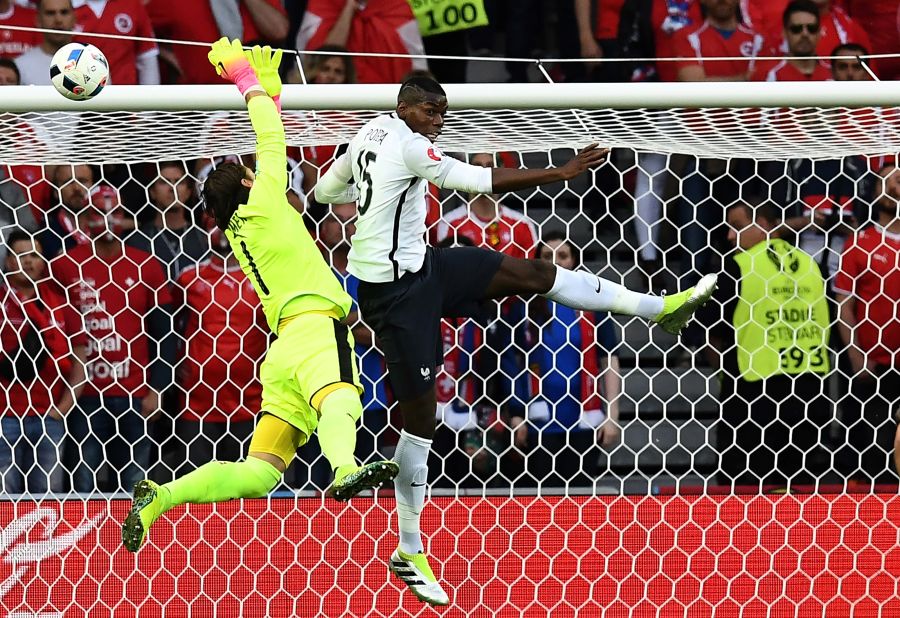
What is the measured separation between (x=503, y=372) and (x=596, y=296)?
4.34 ft

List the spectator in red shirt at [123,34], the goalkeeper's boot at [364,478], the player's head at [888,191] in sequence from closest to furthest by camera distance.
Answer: the goalkeeper's boot at [364,478] → the player's head at [888,191] → the spectator in red shirt at [123,34]

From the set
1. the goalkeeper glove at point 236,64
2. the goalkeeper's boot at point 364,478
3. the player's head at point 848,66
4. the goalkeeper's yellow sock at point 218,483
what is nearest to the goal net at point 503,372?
the goalkeeper glove at point 236,64

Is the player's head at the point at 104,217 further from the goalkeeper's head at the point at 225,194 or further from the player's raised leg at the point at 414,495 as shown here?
the player's raised leg at the point at 414,495

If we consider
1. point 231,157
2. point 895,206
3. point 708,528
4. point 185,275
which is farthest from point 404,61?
point 708,528

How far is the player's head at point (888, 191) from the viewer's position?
6323 mm

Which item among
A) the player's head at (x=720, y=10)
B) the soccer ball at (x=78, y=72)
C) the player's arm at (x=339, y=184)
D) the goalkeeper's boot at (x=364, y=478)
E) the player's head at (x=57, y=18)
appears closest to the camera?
the goalkeeper's boot at (x=364, y=478)

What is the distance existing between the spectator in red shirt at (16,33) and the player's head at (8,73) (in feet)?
1.19

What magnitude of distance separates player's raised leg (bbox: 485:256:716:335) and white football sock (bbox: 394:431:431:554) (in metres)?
0.57

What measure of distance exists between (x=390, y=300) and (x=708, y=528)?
147 cm

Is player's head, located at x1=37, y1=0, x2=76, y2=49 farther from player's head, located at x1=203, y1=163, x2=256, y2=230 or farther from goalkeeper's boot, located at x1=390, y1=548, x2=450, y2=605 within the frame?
goalkeeper's boot, located at x1=390, y1=548, x2=450, y2=605

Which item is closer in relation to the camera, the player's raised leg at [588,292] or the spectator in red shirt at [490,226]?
the player's raised leg at [588,292]

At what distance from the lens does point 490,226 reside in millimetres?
6660

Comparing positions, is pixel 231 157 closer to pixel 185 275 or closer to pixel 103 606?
pixel 185 275

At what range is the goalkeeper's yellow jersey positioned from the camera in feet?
16.5
